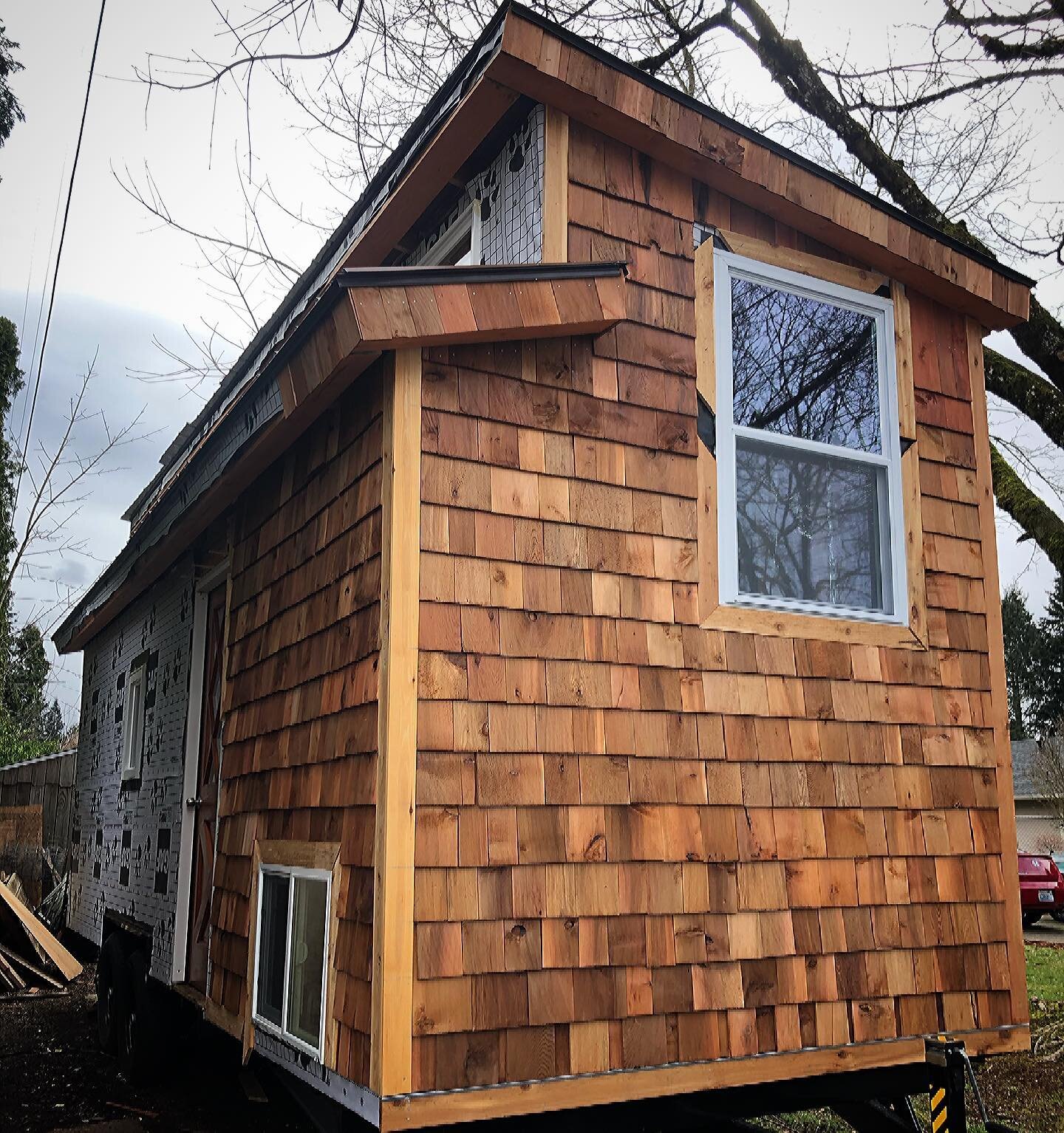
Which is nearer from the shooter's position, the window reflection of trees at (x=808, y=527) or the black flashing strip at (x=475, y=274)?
the black flashing strip at (x=475, y=274)

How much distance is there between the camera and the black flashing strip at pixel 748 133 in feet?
13.9

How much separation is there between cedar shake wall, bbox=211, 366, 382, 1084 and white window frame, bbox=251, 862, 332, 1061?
0.29ft

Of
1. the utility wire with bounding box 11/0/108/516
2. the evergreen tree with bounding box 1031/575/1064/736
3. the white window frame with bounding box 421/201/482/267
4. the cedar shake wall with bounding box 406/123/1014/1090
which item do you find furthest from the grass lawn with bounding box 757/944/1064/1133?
the evergreen tree with bounding box 1031/575/1064/736

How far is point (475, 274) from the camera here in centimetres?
→ 385

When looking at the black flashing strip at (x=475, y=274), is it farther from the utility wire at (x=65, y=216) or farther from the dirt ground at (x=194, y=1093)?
the utility wire at (x=65, y=216)

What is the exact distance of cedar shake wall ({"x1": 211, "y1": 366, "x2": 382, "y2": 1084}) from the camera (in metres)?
3.76

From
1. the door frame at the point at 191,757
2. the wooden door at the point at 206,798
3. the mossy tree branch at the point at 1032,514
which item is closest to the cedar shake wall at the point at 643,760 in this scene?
the door frame at the point at 191,757

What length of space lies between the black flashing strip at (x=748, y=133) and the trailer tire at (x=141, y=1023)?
568cm

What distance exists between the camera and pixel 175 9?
7.26 meters

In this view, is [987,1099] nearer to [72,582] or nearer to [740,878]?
[740,878]

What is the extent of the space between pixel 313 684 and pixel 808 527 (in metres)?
2.13

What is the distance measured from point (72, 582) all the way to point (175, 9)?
15018 mm

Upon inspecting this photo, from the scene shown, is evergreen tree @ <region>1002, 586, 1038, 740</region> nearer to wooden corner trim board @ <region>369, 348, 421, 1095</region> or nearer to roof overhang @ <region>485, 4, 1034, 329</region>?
roof overhang @ <region>485, 4, 1034, 329</region>

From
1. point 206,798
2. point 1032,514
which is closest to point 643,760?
point 206,798
